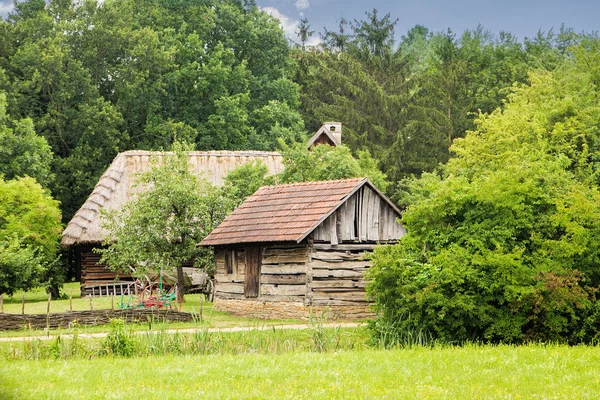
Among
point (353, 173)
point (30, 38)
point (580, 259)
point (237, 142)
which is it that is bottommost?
point (580, 259)

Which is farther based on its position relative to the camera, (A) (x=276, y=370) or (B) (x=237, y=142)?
(B) (x=237, y=142)

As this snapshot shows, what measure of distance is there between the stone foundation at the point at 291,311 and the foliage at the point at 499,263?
266 inches

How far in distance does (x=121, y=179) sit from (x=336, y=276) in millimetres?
18177

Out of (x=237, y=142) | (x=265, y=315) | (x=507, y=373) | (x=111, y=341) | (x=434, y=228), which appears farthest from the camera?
(x=237, y=142)

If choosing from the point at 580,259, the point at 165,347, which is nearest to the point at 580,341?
the point at 580,259

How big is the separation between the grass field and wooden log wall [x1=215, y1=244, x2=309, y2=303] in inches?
Answer: 490

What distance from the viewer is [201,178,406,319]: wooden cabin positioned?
96.1 feet

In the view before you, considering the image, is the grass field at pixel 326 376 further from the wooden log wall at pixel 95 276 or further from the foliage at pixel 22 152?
the foliage at pixel 22 152

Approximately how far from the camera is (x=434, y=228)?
22.5 m

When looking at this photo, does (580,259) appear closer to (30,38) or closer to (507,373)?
(507,373)

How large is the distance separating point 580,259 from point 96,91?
3590cm

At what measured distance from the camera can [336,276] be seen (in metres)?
29.6

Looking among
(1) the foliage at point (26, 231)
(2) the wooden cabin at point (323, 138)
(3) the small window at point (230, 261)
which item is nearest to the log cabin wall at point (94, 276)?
(1) the foliage at point (26, 231)

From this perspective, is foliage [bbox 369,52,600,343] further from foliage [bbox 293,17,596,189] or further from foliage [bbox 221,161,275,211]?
foliage [bbox 293,17,596,189]
